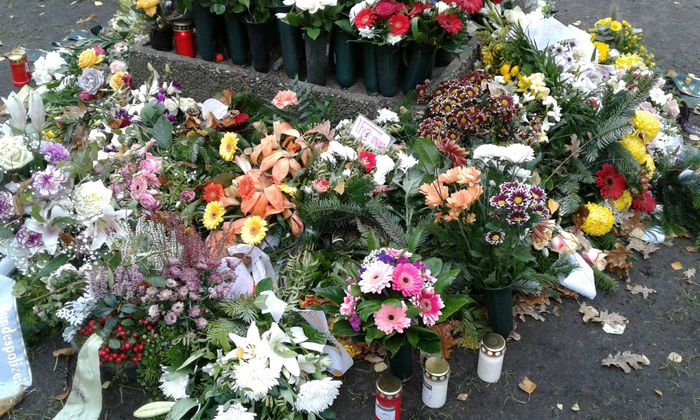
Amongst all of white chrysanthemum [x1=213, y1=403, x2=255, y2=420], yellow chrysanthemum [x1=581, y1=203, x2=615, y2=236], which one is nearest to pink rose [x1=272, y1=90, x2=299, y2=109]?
yellow chrysanthemum [x1=581, y1=203, x2=615, y2=236]

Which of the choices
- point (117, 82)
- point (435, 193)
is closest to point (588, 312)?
point (435, 193)

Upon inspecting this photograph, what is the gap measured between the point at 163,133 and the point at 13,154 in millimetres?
892

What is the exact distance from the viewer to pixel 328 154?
11.4ft

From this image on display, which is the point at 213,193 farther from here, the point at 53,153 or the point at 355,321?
the point at 355,321

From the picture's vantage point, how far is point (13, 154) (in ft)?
10.2

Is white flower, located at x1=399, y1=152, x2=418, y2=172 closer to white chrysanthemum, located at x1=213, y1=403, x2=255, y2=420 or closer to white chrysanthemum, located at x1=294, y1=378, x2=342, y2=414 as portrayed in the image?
white chrysanthemum, located at x1=294, y1=378, x2=342, y2=414

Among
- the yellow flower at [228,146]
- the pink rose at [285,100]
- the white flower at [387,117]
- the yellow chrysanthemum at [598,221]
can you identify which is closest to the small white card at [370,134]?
the white flower at [387,117]

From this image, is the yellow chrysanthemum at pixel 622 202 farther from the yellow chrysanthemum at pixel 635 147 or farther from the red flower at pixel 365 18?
the red flower at pixel 365 18

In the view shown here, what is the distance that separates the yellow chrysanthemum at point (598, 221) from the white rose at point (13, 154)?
289 cm

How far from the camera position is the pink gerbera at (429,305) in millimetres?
2594

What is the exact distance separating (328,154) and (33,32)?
4.61 metres

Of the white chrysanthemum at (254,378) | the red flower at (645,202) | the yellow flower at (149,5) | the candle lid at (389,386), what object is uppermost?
the yellow flower at (149,5)

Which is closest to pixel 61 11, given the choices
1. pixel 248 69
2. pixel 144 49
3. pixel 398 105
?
pixel 144 49

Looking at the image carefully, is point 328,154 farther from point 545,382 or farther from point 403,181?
point 545,382
